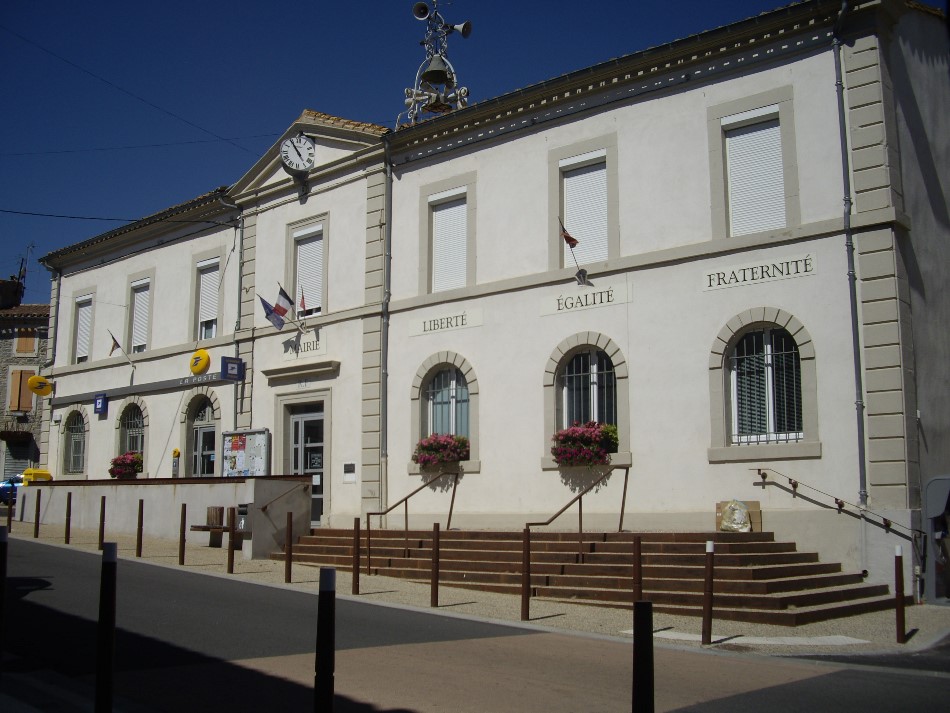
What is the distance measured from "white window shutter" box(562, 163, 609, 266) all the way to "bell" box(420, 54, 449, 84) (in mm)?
7362

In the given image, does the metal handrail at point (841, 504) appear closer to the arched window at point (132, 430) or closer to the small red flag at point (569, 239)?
the small red flag at point (569, 239)

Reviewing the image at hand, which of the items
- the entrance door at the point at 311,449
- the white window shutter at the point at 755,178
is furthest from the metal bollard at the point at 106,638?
the entrance door at the point at 311,449

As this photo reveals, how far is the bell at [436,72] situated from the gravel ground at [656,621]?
1302 cm

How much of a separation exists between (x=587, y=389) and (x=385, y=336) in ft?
16.1

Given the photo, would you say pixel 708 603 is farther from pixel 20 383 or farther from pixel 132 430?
pixel 20 383

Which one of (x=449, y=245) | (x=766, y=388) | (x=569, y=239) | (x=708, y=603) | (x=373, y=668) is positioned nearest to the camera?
(x=373, y=668)

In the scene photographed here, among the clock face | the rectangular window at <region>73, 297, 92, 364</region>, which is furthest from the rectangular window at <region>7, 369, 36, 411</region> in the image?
the clock face

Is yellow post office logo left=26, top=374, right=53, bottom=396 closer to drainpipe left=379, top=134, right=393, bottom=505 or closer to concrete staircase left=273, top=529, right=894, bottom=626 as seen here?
drainpipe left=379, top=134, right=393, bottom=505

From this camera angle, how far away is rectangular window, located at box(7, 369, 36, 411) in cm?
4431

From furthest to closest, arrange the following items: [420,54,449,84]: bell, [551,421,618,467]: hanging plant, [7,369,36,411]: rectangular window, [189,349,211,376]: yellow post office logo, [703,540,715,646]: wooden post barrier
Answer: [7,369,36,411]: rectangular window < [189,349,211,376]: yellow post office logo < [420,54,449,84]: bell < [551,421,618,467]: hanging plant < [703,540,715,646]: wooden post barrier

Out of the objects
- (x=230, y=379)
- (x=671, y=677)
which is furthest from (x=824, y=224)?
(x=230, y=379)

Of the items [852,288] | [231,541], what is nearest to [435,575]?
[231,541]

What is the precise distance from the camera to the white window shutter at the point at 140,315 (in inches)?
1073

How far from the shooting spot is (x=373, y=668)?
321 inches
